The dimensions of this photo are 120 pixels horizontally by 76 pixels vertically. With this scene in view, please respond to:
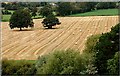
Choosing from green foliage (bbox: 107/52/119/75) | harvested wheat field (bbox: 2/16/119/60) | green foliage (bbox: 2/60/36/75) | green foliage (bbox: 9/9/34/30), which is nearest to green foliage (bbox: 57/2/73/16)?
harvested wheat field (bbox: 2/16/119/60)

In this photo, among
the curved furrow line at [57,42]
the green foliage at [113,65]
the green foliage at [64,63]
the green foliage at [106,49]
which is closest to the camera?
the green foliage at [113,65]

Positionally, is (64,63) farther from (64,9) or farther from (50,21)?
(50,21)

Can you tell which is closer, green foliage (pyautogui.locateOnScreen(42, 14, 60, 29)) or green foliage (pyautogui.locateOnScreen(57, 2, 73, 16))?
green foliage (pyautogui.locateOnScreen(57, 2, 73, 16))

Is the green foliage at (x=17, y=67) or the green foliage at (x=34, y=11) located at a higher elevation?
the green foliage at (x=34, y=11)

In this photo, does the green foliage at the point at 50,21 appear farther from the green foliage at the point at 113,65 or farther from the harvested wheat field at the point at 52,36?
the green foliage at the point at 113,65

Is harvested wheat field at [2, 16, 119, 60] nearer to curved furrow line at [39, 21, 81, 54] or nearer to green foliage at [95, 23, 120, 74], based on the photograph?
curved furrow line at [39, 21, 81, 54]

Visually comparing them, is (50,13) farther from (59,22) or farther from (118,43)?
(118,43)

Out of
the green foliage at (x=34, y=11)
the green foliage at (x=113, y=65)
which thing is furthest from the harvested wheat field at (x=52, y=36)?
the green foliage at (x=113, y=65)
